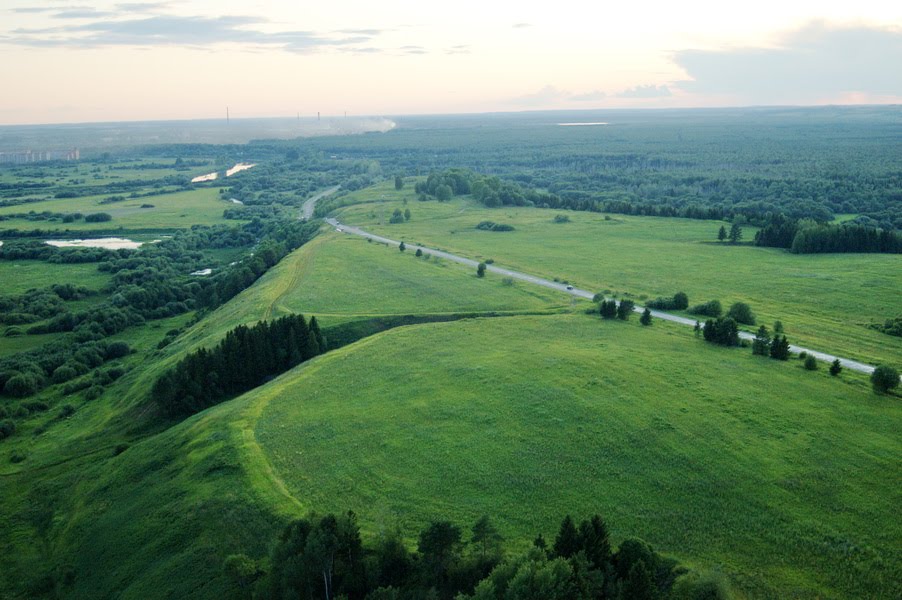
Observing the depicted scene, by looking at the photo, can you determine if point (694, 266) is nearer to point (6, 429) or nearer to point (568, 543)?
point (568, 543)

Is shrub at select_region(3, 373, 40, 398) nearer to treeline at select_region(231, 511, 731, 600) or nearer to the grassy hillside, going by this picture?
the grassy hillside

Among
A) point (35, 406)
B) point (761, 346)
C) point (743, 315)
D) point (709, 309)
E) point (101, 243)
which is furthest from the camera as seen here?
point (101, 243)

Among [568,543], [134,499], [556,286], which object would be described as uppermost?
[556,286]

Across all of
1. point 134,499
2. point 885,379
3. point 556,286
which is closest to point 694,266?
point 556,286

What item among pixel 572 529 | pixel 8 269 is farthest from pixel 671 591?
pixel 8 269

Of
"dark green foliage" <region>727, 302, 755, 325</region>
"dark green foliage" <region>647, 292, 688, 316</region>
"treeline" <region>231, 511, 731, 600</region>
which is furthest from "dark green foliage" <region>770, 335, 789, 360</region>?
"treeline" <region>231, 511, 731, 600</region>

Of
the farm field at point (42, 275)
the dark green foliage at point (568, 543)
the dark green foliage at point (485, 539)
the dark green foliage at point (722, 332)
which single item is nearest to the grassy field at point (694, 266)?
the dark green foliage at point (722, 332)
